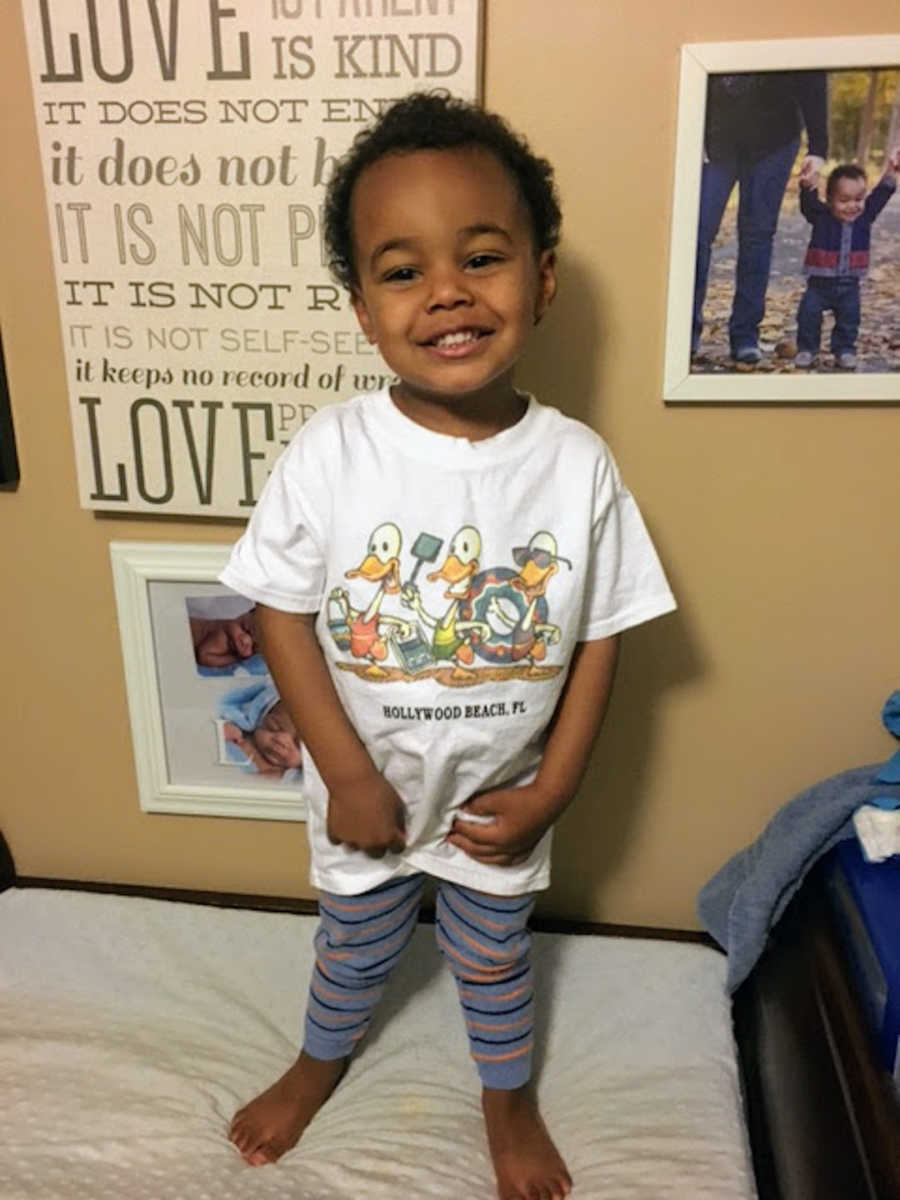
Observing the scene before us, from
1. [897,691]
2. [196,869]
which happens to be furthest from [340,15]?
[196,869]

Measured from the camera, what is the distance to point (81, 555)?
1114 mm

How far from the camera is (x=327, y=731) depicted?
2.70ft

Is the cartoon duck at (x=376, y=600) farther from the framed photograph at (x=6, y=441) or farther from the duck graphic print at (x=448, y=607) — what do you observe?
the framed photograph at (x=6, y=441)

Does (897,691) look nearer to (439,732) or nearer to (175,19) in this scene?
(439,732)

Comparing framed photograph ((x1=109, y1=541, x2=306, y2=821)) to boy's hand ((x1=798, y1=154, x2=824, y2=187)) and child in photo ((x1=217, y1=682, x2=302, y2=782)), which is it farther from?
boy's hand ((x1=798, y1=154, x2=824, y2=187))

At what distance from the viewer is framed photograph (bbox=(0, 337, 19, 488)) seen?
1046 mm

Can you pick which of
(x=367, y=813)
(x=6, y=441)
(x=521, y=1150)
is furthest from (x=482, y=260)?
(x=521, y=1150)

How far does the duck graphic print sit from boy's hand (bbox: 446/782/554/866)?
0.37ft

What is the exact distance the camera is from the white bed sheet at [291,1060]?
0.90m

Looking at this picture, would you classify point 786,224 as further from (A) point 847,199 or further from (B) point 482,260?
(B) point 482,260

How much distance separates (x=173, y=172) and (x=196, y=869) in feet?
2.63

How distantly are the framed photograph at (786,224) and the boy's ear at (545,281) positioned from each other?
173 mm

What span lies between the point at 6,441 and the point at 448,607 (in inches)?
22.5

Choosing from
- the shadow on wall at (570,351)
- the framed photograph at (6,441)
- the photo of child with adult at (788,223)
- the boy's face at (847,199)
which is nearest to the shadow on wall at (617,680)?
the shadow on wall at (570,351)
